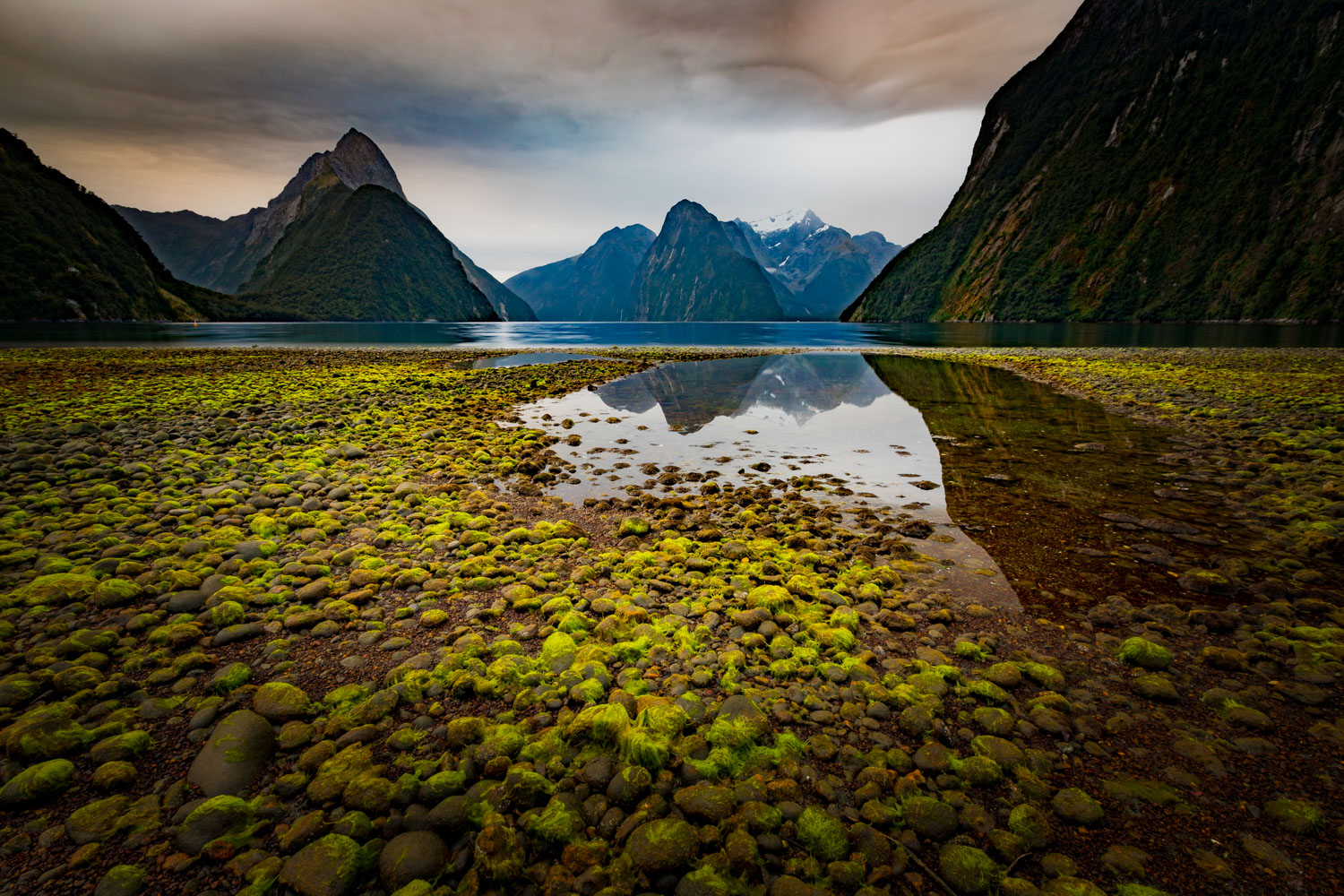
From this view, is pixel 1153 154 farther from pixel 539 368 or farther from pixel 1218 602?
pixel 1218 602

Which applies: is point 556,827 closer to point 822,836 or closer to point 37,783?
point 822,836

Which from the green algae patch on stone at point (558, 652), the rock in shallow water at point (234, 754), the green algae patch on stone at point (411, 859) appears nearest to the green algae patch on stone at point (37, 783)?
the rock in shallow water at point (234, 754)

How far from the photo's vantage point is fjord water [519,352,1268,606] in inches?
313

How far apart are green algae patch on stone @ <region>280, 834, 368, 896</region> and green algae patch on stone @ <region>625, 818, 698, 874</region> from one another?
5.73ft

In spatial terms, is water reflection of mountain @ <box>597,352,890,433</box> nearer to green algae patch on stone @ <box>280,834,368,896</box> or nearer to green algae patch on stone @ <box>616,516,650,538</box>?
green algae patch on stone @ <box>616,516,650,538</box>

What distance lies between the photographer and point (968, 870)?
339 centimetres

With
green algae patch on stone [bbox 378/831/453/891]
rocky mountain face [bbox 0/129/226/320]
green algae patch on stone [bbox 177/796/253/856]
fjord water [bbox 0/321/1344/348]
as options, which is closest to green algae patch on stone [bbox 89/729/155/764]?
green algae patch on stone [bbox 177/796/253/856]

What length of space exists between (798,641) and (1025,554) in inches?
185

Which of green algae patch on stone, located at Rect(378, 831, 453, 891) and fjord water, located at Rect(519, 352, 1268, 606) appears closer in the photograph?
green algae patch on stone, located at Rect(378, 831, 453, 891)

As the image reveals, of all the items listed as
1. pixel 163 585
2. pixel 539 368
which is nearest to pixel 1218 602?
pixel 163 585

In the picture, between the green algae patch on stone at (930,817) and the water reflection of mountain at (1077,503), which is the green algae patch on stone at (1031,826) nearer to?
the green algae patch on stone at (930,817)

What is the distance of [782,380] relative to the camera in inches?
1281

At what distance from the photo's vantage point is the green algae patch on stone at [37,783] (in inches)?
145

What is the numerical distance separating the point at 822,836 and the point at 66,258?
24327 centimetres
